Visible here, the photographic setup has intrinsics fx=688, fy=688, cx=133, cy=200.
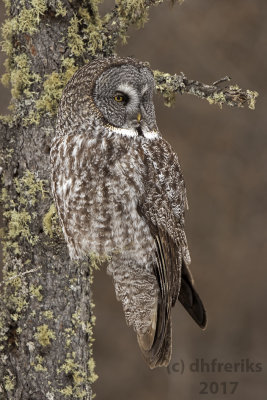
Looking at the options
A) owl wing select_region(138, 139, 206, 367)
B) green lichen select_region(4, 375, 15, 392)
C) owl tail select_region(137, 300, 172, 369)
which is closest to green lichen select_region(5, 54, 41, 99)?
owl wing select_region(138, 139, 206, 367)

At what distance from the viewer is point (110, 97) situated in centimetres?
229

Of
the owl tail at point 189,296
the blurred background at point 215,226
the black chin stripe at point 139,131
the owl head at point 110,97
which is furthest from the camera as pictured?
the blurred background at point 215,226

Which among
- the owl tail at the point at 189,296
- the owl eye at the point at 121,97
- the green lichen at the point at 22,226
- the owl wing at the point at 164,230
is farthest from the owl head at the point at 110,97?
the owl tail at the point at 189,296

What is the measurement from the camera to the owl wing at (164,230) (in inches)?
93.6

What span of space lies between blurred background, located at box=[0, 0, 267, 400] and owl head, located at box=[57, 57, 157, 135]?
97.6 inches

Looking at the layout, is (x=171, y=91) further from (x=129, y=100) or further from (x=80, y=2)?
(x=80, y=2)

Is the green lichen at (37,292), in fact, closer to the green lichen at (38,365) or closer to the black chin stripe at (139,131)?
the green lichen at (38,365)

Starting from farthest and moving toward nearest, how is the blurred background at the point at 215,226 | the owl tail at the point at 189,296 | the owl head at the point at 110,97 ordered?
the blurred background at the point at 215,226 < the owl tail at the point at 189,296 < the owl head at the point at 110,97

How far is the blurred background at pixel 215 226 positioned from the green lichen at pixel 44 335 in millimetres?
2263

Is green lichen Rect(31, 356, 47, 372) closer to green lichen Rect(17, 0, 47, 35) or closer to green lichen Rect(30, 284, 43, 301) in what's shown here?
green lichen Rect(30, 284, 43, 301)

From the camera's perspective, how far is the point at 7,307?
260 cm

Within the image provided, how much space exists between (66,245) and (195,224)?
253 centimetres

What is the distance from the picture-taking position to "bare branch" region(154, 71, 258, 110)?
237cm

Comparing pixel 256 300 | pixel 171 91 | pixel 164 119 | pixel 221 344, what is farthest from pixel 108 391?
pixel 171 91
